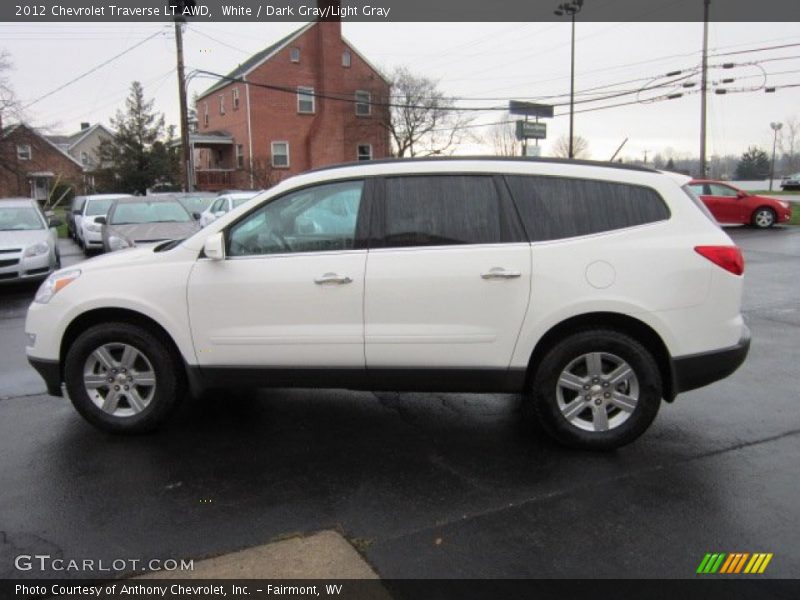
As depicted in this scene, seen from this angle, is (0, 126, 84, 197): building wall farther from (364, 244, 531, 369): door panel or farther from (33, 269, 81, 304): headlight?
(364, 244, 531, 369): door panel

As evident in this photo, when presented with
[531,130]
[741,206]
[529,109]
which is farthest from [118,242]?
[529,109]

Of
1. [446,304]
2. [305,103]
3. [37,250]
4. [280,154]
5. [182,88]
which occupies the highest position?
[305,103]

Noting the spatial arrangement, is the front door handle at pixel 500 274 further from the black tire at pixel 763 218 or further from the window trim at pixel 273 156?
the window trim at pixel 273 156

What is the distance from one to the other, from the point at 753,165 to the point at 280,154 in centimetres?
7348

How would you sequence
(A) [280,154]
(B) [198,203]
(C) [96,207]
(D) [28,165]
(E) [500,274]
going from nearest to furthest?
(E) [500,274] → (C) [96,207] → (B) [198,203] → (A) [280,154] → (D) [28,165]

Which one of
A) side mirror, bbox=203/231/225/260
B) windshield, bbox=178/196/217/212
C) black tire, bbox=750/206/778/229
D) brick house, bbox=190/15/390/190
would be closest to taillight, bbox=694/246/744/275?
side mirror, bbox=203/231/225/260

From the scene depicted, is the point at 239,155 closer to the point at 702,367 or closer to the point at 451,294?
the point at 451,294

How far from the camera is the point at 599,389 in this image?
4.04 m

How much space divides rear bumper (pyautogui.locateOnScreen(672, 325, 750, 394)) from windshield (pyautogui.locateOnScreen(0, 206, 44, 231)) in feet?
38.4

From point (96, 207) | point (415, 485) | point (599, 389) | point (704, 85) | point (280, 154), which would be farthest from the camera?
point (280, 154)

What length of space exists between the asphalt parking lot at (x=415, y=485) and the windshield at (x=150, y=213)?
7.32m

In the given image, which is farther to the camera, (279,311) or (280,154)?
(280,154)

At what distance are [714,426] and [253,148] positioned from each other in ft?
118

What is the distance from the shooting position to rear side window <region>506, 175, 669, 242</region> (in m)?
4.01
